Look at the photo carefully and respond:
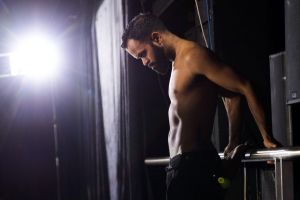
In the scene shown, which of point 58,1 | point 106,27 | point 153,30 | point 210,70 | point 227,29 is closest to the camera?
point 210,70

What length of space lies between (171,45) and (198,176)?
595 millimetres

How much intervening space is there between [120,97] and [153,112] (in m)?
0.28

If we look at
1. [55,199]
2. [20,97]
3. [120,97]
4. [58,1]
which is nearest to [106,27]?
[120,97]

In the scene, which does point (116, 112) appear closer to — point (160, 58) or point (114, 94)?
point (114, 94)

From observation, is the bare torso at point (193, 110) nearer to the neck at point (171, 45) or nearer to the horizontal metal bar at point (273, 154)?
the neck at point (171, 45)

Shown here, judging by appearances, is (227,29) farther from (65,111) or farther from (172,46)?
(65,111)

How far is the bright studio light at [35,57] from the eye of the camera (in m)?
5.50

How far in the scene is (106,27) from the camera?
164 inches

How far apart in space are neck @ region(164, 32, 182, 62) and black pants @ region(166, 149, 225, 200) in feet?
1.51

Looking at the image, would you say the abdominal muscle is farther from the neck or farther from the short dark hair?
the short dark hair

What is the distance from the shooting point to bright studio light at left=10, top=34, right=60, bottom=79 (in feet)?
18.0

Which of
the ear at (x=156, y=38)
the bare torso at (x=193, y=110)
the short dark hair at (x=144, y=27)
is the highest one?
the short dark hair at (x=144, y=27)

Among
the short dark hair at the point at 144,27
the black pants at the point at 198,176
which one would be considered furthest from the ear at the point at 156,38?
the black pants at the point at 198,176

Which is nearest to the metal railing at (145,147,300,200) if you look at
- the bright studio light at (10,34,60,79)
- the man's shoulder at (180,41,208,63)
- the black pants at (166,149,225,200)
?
the black pants at (166,149,225,200)
